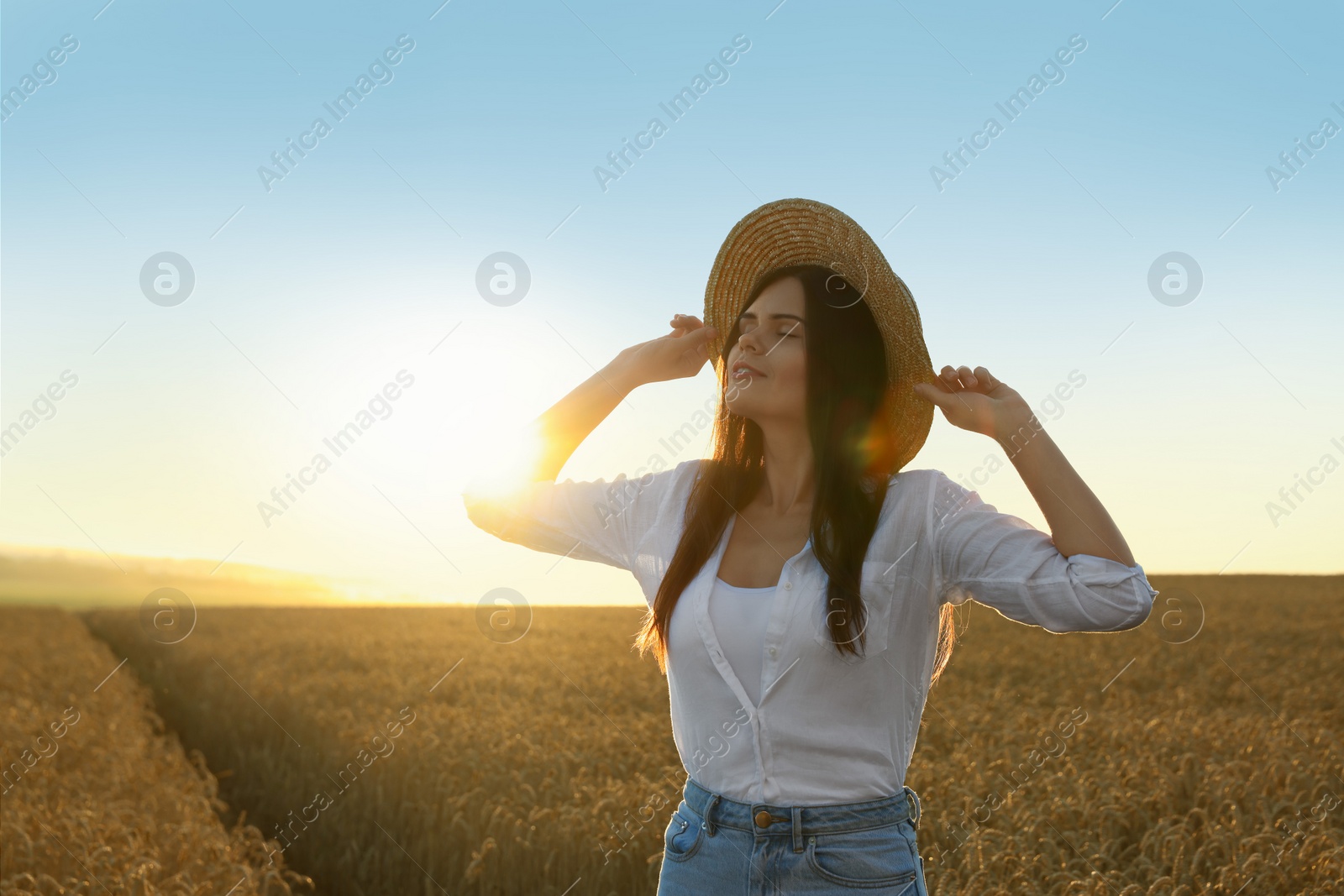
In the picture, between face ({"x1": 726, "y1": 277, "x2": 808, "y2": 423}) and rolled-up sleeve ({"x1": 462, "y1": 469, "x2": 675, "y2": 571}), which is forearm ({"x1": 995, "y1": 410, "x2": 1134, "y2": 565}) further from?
rolled-up sleeve ({"x1": 462, "y1": 469, "x2": 675, "y2": 571})

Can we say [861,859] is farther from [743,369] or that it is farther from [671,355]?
[671,355]

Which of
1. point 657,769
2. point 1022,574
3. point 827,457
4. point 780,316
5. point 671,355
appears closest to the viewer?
point 1022,574

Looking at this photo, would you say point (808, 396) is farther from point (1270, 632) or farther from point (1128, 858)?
point (1270, 632)

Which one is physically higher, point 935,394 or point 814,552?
point 935,394

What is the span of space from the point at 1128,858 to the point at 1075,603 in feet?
16.3

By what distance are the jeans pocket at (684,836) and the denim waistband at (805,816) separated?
36 mm

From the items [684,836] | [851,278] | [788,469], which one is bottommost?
[684,836]

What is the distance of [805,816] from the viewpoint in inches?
90.0

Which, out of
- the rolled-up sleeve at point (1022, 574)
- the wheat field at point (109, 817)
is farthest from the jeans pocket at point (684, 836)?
the wheat field at point (109, 817)

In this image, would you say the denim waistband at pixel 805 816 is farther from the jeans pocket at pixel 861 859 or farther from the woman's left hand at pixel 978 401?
the woman's left hand at pixel 978 401

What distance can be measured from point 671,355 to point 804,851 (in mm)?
1506

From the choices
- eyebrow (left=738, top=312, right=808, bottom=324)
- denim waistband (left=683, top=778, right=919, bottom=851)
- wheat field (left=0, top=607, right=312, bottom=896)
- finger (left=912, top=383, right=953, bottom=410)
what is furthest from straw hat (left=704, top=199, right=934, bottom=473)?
wheat field (left=0, top=607, right=312, bottom=896)

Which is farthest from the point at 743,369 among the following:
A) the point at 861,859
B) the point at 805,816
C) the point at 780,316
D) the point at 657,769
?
the point at 657,769

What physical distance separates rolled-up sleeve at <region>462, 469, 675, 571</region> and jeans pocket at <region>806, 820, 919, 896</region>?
987mm
